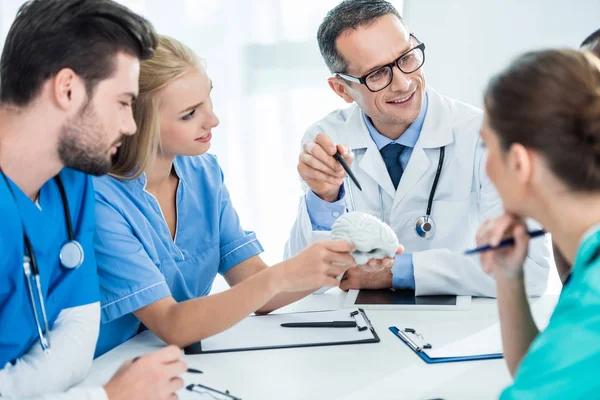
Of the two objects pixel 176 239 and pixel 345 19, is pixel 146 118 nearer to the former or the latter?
pixel 176 239

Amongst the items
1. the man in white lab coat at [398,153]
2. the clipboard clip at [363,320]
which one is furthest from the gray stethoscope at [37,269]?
the man in white lab coat at [398,153]

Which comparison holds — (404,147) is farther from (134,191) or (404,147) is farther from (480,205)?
(134,191)

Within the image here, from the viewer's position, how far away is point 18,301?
1.29 m

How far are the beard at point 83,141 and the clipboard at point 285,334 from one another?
46 centimetres

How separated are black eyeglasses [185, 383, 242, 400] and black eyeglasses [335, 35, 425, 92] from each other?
1.13 meters

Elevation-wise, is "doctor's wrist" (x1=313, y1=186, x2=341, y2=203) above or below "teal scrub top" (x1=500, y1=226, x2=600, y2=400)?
above

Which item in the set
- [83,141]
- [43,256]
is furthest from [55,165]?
[43,256]

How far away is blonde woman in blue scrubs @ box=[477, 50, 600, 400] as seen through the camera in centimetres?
87

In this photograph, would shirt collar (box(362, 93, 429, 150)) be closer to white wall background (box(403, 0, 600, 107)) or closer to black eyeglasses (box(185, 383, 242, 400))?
white wall background (box(403, 0, 600, 107))

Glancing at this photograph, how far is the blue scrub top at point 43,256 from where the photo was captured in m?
1.27

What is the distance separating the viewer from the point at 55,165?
136 centimetres

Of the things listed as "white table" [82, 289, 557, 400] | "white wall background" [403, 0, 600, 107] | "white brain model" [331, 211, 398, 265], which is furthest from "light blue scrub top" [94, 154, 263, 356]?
"white wall background" [403, 0, 600, 107]

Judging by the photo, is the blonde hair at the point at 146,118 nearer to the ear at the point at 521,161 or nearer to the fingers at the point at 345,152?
the fingers at the point at 345,152

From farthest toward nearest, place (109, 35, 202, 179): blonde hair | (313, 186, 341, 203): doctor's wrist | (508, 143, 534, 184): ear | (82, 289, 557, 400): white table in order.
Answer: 1. (313, 186, 341, 203): doctor's wrist
2. (109, 35, 202, 179): blonde hair
3. (82, 289, 557, 400): white table
4. (508, 143, 534, 184): ear
